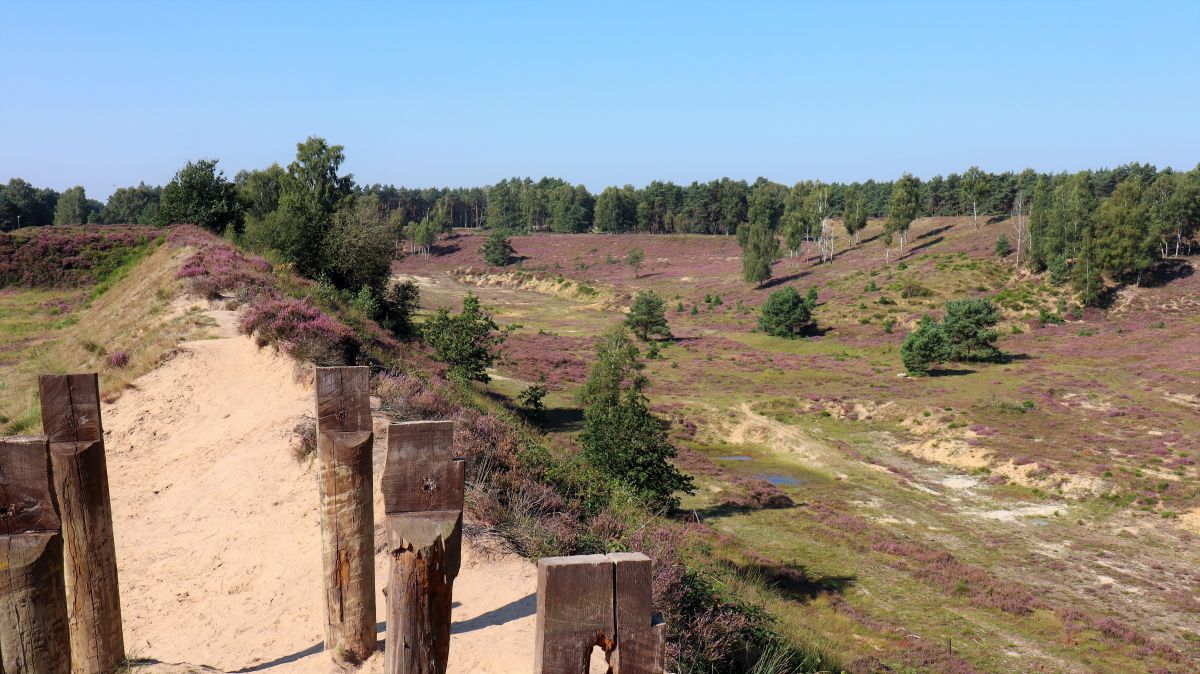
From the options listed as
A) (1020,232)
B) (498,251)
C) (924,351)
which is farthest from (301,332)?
(498,251)

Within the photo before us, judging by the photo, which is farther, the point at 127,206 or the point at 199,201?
the point at 127,206

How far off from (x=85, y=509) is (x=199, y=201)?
42.7 metres

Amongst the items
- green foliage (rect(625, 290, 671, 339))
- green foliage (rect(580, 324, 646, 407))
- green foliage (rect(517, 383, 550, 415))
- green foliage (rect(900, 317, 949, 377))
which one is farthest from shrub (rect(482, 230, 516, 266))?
green foliage (rect(580, 324, 646, 407))

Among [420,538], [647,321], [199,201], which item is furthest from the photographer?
[647,321]

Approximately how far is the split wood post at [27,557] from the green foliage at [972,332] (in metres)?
58.2

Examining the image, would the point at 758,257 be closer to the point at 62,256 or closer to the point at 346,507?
the point at 62,256

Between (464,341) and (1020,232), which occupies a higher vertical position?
(1020,232)

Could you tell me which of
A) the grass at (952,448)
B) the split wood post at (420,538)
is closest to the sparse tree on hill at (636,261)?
the grass at (952,448)

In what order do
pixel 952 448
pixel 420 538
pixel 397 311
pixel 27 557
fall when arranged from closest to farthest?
pixel 420 538 → pixel 27 557 → pixel 397 311 → pixel 952 448

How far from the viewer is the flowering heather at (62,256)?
42.2 metres

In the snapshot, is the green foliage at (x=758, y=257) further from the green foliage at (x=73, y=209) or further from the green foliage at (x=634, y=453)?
the green foliage at (x=73, y=209)

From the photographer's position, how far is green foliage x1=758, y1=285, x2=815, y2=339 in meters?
68.8

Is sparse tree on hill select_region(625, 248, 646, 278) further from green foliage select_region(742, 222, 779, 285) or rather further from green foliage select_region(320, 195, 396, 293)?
A: green foliage select_region(320, 195, 396, 293)

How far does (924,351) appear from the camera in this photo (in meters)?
52.3
